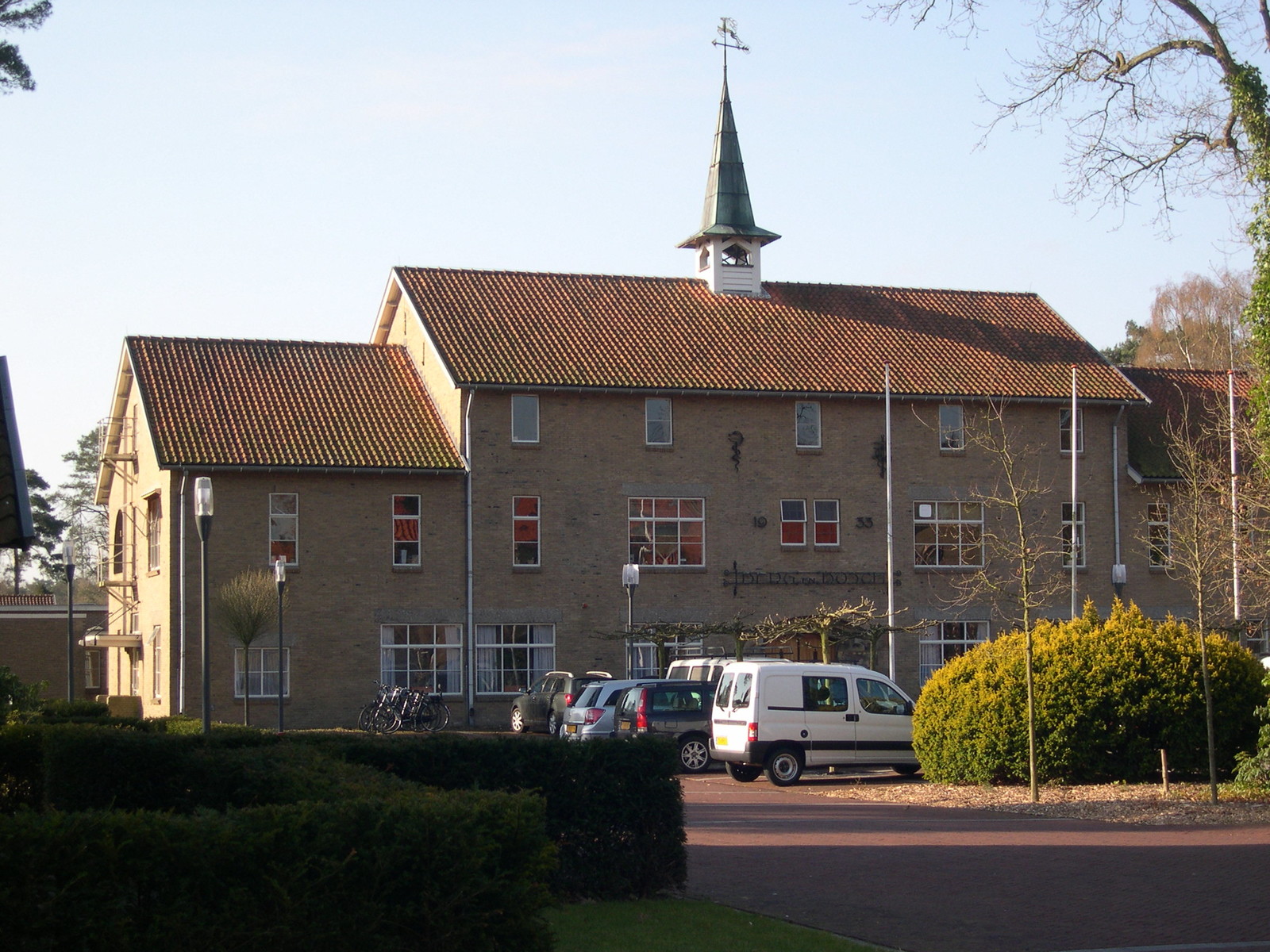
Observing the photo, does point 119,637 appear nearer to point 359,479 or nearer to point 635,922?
point 359,479

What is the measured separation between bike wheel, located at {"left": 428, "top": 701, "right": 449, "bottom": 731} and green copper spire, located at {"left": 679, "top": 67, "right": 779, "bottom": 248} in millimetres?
18118

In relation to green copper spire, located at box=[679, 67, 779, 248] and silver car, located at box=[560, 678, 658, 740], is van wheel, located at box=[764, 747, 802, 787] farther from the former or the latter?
green copper spire, located at box=[679, 67, 779, 248]

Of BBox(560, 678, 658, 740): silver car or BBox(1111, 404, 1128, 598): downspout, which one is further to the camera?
BBox(1111, 404, 1128, 598): downspout

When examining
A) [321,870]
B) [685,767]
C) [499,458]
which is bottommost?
[685,767]

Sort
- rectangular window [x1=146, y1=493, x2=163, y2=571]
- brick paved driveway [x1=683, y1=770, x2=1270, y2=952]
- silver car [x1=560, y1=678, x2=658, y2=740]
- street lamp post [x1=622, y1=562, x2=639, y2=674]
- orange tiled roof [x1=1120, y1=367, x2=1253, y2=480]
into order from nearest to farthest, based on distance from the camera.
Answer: brick paved driveway [x1=683, y1=770, x2=1270, y2=952] < silver car [x1=560, y1=678, x2=658, y2=740] < street lamp post [x1=622, y1=562, x2=639, y2=674] < rectangular window [x1=146, y1=493, x2=163, y2=571] < orange tiled roof [x1=1120, y1=367, x2=1253, y2=480]

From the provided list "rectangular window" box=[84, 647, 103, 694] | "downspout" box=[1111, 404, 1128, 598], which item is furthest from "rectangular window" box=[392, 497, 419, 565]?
"rectangular window" box=[84, 647, 103, 694]

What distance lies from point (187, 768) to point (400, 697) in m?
26.2

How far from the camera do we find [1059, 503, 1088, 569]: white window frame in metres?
43.8

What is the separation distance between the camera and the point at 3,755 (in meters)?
15.2

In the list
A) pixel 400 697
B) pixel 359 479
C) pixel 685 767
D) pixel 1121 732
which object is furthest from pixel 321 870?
pixel 359 479

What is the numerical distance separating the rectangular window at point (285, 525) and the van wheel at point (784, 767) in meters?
19.1

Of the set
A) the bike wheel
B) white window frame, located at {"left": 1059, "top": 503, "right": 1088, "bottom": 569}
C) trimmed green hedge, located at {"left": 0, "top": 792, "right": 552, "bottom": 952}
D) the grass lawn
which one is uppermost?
white window frame, located at {"left": 1059, "top": 503, "right": 1088, "bottom": 569}

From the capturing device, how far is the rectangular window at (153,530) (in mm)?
40062

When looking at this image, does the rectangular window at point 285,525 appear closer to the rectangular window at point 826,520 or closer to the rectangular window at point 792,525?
the rectangular window at point 792,525
